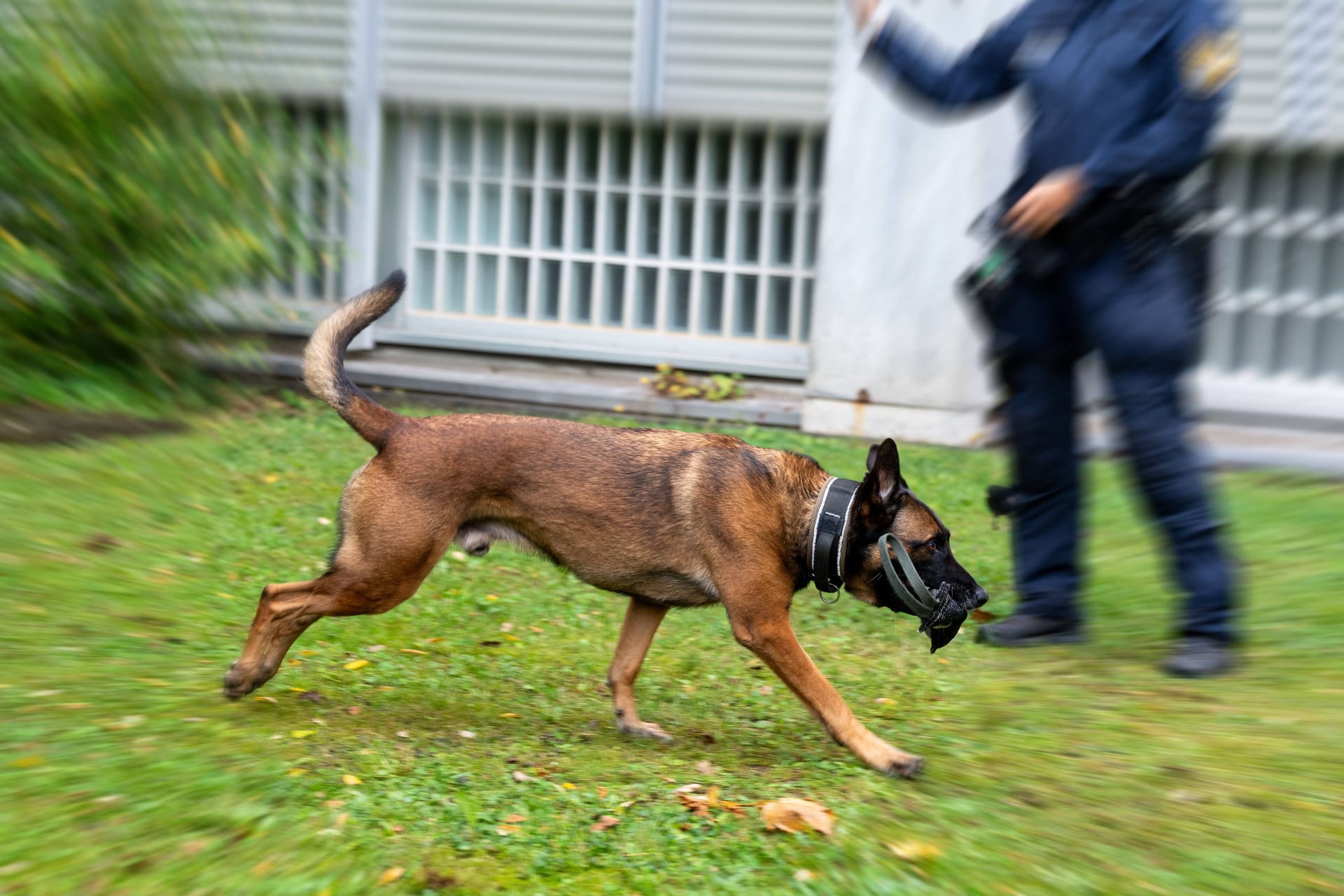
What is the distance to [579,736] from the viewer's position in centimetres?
440

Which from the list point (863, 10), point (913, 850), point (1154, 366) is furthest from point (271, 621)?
point (1154, 366)

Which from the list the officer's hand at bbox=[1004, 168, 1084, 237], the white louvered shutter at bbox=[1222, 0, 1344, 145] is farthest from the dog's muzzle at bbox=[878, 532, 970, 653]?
the white louvered shutter at bbox=[1222, 0, 1344, 145]

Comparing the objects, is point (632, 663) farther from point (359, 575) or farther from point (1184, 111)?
point (1184, 111)

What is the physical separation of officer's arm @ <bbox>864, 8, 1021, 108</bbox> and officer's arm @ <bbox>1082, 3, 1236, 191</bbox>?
2.18ft

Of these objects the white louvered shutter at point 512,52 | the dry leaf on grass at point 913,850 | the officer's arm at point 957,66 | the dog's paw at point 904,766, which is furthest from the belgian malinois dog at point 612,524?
the white louvered shutter at point 512,52

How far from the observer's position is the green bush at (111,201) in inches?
290

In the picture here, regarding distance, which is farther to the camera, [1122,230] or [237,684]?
[1122,230]

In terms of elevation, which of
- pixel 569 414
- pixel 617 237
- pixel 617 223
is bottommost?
pixel 569 414

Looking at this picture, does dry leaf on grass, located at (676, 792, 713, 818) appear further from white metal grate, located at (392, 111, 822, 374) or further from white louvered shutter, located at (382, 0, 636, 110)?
white louvered shutter, located at (382, 0, 636, 110)

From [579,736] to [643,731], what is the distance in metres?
0.22

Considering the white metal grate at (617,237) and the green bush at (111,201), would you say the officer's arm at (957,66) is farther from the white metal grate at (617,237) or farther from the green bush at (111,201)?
the green bush at (111,201)

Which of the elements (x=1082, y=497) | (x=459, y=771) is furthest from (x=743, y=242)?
(x=459, y=771)

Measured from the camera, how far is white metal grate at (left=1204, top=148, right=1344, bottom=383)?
8.74 meters

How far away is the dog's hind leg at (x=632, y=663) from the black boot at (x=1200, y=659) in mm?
1749
